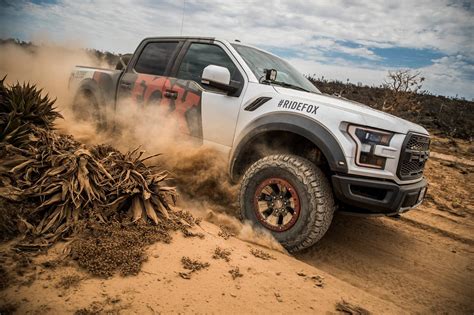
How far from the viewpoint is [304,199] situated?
2.85 m

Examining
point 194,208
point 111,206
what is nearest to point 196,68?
point 194,208

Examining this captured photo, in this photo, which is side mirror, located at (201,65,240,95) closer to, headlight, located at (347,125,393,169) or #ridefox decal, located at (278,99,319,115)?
#ridefox decal, located at (278,99,319,115)

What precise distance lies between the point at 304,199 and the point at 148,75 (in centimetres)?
286

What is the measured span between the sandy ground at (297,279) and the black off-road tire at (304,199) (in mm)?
199

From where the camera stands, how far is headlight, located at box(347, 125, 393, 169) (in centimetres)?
271

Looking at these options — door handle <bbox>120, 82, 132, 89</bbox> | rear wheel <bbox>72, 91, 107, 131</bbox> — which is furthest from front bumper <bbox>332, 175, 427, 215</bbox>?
rear wheel <bbox>72, 91, 107, 131</bbox>

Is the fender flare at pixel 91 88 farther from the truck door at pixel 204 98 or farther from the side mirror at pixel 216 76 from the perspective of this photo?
the side mirror at pixel 216 76

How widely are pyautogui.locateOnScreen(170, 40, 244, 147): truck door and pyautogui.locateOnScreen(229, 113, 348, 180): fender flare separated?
217 mm

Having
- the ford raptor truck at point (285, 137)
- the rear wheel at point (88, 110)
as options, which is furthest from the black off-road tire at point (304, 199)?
the rear wheel at point (88, 110)

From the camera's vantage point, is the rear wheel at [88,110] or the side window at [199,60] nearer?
the side window at [199,60]

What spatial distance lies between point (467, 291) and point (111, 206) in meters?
3.30

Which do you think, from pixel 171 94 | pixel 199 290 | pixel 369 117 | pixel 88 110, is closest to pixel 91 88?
pixel 88 110

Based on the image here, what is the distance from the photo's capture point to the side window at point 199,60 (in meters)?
3.77

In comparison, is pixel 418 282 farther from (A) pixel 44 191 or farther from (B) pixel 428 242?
(A) pixel 44 191
